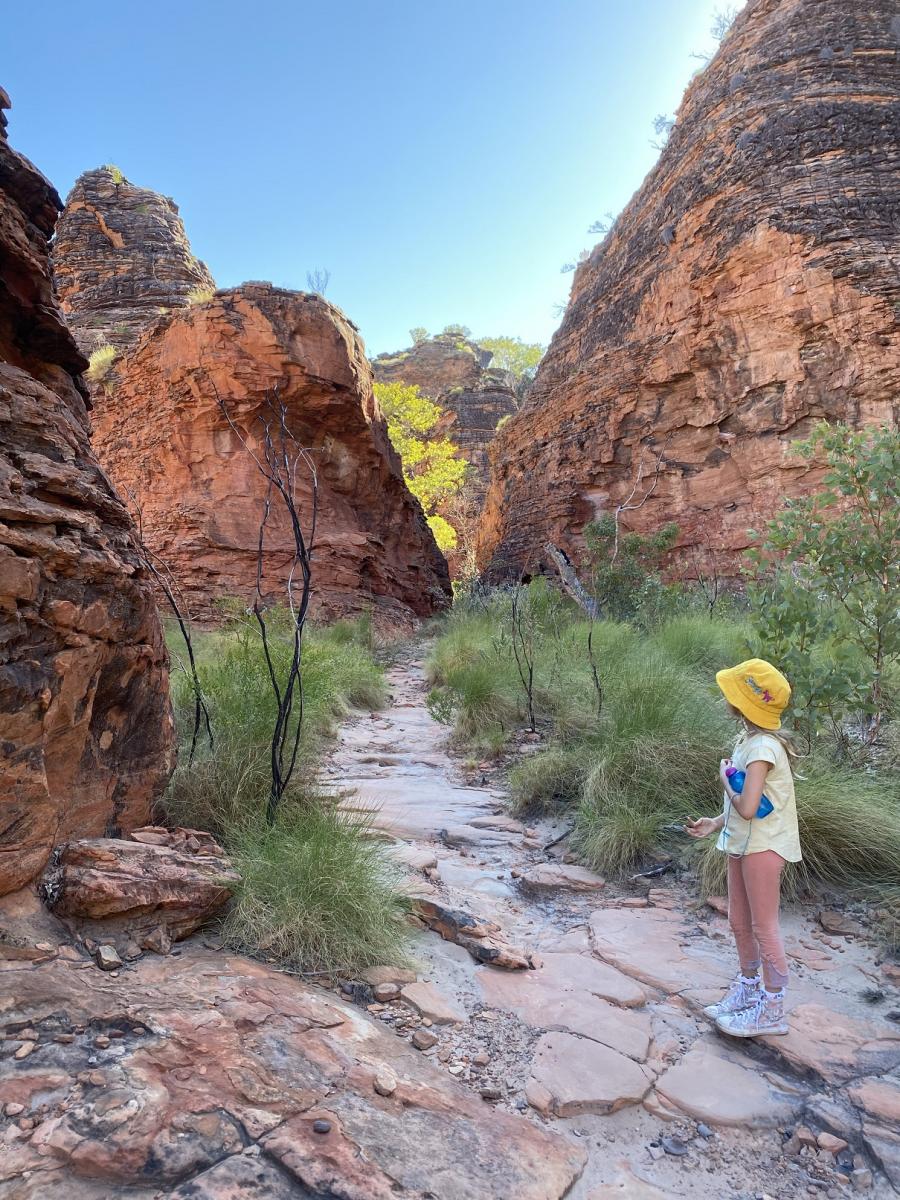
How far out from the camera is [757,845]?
8.08 ft

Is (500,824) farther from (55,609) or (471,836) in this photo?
(55,609)

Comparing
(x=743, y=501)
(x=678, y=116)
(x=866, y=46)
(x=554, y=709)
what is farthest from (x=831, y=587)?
(x=678, y=116)

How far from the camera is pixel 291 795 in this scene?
3.80m

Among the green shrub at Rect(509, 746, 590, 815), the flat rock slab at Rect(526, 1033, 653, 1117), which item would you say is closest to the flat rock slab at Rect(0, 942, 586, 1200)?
the flat rock slab at Rect(526, 1033, 653, 1117)

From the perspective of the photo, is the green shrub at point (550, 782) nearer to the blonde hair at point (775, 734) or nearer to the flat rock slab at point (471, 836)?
the flat rock slab at point (471, 836)

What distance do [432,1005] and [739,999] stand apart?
111 cm

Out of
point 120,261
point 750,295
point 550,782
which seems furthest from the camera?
point 120,261

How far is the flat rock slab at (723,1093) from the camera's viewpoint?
200 centimetres

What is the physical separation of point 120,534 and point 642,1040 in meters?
2.98

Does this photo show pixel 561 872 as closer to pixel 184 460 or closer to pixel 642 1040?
pixel 642 1040

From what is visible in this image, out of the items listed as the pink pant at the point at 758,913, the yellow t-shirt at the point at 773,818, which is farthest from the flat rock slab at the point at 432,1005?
the yellow t-shirt at the point at 773,818

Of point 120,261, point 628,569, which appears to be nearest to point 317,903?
point 628,569

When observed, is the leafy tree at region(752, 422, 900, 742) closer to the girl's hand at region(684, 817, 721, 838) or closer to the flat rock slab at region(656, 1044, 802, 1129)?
the girl's hand at region(684, 817, 721, 838)

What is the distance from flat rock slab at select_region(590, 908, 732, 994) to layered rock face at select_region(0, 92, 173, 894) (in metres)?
2.21
